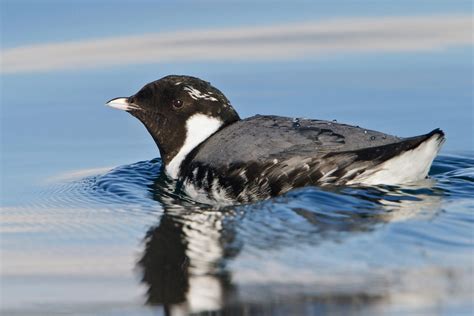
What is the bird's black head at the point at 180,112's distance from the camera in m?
10.6

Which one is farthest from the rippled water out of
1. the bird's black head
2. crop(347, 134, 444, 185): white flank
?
the bird's black head

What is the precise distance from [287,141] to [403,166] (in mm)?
950

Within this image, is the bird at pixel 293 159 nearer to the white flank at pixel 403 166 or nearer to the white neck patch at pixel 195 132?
the white flank at pixel 403 166

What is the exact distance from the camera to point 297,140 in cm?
928

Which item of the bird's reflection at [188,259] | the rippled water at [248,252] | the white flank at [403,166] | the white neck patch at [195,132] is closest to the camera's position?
the rippled water at [248,252]

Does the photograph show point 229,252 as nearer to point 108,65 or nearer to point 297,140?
A: point 297,140

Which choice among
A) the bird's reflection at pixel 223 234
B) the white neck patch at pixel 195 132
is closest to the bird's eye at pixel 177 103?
the white neck patch at pixel 195 132

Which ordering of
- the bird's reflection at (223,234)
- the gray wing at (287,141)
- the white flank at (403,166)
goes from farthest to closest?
the gray wing at (287,141)
the white flank at (403,166)
the bird's reflection at (223,234)

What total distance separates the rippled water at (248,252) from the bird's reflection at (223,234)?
1cm

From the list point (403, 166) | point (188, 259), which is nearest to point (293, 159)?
point (403, 166)

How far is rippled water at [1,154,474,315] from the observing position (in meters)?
6.58

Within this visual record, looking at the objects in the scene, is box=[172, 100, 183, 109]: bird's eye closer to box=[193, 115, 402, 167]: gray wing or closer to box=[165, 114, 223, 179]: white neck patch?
box=[165, 114, 223, 179]: white neck patch

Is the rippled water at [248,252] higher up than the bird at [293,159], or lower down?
lower down

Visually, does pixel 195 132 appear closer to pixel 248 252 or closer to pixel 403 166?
pixel 403 166
